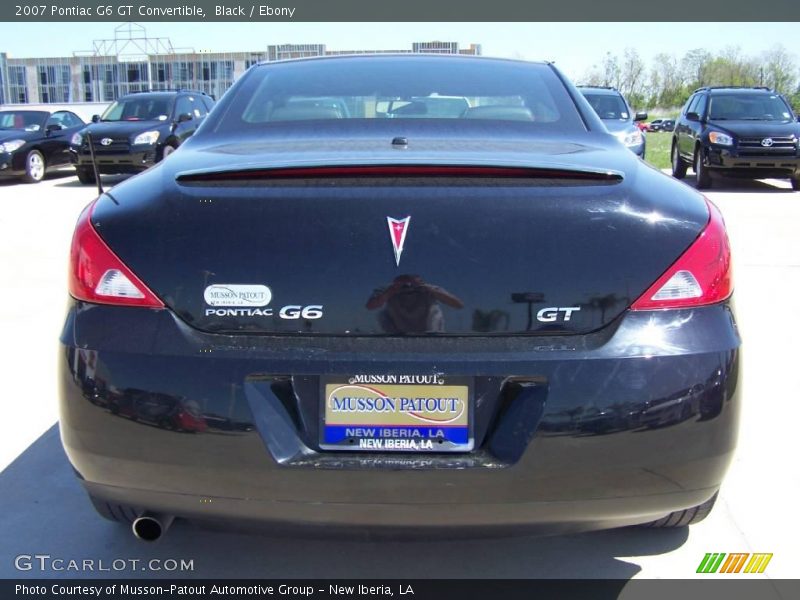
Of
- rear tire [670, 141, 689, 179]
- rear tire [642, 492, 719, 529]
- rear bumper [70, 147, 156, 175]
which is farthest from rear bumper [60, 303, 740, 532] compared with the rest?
rear tire [670, 141, 689, 179]

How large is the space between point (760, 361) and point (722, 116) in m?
11.3

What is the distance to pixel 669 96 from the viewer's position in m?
72.3

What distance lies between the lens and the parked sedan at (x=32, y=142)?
1602 cm

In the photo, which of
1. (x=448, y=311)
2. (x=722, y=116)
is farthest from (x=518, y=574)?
(x=722, y=116)

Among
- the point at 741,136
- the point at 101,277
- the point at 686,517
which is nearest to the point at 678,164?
the point at 741,136

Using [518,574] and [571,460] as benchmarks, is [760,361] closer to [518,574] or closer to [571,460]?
[518,574]

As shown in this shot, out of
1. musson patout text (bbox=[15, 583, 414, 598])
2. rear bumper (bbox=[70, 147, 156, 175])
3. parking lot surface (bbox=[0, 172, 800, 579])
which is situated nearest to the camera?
musson patout text (bbox=[15, 583, 414, 598])

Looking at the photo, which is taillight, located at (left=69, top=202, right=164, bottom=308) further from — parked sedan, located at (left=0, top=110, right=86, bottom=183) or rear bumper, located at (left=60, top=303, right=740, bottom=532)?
parked sedan, located at (left=0, top=110, right=86, bottom=183)

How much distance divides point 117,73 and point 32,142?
4514cm

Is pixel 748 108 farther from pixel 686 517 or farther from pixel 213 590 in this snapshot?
pixel 213 590

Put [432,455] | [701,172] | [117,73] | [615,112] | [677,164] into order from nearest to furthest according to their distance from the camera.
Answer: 1. [432,455]
2. [701,172]
3. [615,112]
4. [677,164]
5. [117,73]

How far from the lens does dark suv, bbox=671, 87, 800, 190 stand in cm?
1392

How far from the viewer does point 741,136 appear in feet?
45.6

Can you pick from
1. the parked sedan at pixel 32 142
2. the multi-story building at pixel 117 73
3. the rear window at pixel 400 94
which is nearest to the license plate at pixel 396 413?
the rear window at pixel 400 94
